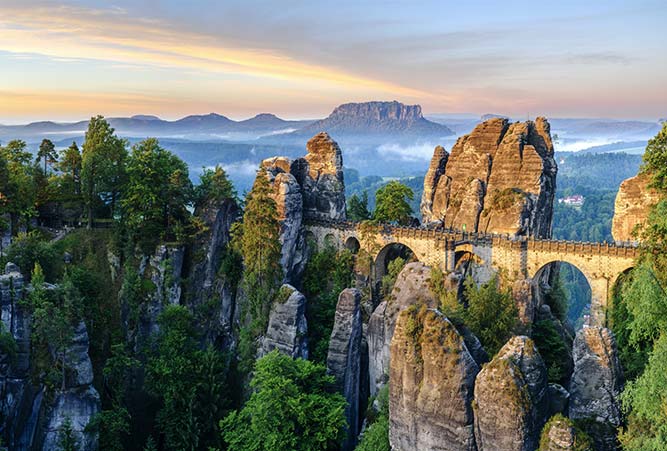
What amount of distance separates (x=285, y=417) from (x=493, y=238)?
23.1m

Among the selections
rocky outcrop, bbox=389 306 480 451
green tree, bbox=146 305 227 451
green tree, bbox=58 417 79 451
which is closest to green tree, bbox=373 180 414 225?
green tree, bbox=146 305 227 451

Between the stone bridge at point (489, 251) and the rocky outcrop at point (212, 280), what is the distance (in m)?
9.76

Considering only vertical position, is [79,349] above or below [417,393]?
below

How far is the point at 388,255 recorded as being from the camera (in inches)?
2125

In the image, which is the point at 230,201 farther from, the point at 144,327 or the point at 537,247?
the point at 537,247

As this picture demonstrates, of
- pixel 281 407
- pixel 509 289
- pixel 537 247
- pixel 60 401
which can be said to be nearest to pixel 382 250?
pixel 537 247

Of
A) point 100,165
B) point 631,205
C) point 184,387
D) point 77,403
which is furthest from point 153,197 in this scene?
point 631,205

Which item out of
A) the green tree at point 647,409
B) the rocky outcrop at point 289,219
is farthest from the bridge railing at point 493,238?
the green tree at point 647,409

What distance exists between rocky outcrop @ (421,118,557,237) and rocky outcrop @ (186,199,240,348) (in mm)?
20117

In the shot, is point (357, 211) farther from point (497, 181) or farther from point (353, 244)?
point (497, 181)

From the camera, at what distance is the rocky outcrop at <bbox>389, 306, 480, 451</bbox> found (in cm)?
2481

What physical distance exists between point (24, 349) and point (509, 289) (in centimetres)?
2746

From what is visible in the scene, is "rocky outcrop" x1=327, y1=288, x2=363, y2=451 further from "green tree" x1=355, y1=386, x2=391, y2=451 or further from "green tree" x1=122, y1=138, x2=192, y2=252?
"green tree" x1=122, y1=138, x2=192, y2=252

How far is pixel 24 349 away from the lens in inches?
1414
